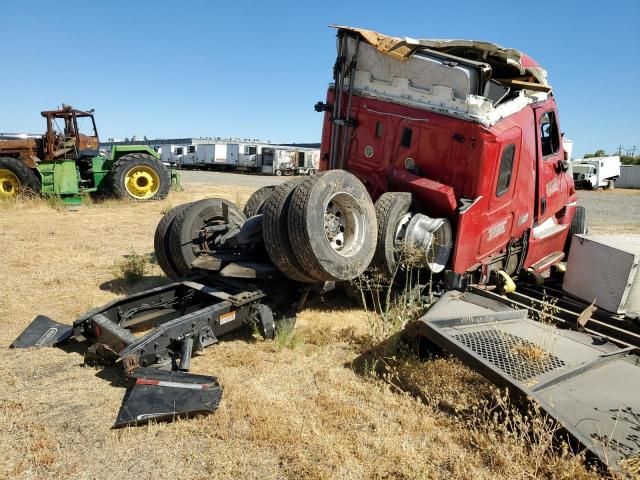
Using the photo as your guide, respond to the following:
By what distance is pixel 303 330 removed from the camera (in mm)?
4453

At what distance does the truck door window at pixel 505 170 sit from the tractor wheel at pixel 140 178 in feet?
38.6

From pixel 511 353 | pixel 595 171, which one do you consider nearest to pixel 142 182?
pixel 511 353

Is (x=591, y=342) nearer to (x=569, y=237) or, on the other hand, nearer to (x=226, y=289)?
(x=226, y=289)

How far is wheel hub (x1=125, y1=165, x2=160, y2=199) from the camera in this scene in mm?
14258

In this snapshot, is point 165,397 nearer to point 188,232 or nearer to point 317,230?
point 317,230

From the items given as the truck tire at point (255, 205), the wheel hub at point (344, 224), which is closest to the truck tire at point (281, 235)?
the wheel hub at point (344, 224)

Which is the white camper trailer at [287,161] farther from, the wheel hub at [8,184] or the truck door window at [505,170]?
the truck door window at [505,170]

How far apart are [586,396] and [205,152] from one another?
41.9m

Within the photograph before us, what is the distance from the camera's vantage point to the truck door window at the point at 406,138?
5352mm

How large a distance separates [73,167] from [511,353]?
44.6ft

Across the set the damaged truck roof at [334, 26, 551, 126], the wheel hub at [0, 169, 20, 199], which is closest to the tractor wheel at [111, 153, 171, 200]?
the wheel hub at [0, 169, 20, 199]

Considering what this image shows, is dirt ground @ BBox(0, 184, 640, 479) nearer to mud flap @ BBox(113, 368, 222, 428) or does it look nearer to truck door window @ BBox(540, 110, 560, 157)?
mud flap @ BBox(113, 368, 222, 428)

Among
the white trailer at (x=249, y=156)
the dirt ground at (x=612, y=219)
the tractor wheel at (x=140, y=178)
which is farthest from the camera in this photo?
the white trailer at (x=249, y=156)

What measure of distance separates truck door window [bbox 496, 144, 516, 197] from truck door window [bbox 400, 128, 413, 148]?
1020mm
